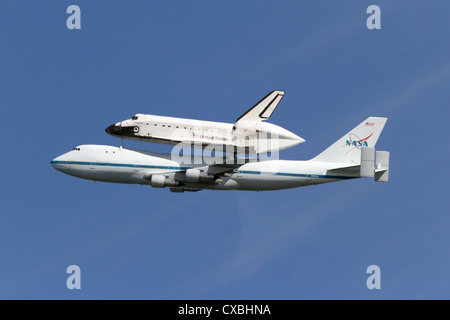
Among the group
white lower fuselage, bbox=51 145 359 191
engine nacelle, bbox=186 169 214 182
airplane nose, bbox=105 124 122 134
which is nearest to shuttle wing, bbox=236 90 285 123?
white lower fuselage, bbox=51 145 359 191

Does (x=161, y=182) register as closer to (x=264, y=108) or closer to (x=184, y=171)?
(x=184, y=171)

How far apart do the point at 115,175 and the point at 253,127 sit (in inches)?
588

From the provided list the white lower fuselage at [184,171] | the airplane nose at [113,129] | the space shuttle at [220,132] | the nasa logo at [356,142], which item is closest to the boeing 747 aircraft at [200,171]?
the white lower fuselage at [184,171]

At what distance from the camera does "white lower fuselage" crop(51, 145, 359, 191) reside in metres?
68.1

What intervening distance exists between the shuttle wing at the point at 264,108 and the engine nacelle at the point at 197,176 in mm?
6687

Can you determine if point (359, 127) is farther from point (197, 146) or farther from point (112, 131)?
point (112, 131)

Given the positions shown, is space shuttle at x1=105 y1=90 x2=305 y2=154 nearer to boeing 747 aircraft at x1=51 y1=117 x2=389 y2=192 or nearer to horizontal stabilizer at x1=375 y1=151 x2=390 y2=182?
boeing 747 aircraft at x1=51 y1=117 x2=389 y2=192

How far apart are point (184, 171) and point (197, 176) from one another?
174cm

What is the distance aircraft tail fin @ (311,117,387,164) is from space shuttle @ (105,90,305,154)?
9.29 meters

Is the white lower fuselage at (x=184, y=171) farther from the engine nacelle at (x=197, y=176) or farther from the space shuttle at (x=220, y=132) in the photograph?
the space shuttle at (x=220, y=132)

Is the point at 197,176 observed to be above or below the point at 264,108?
below

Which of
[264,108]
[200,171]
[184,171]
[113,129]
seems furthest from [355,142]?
[113,129]

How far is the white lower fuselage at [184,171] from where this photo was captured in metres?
68.1

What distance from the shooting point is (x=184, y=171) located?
67.6 meters
